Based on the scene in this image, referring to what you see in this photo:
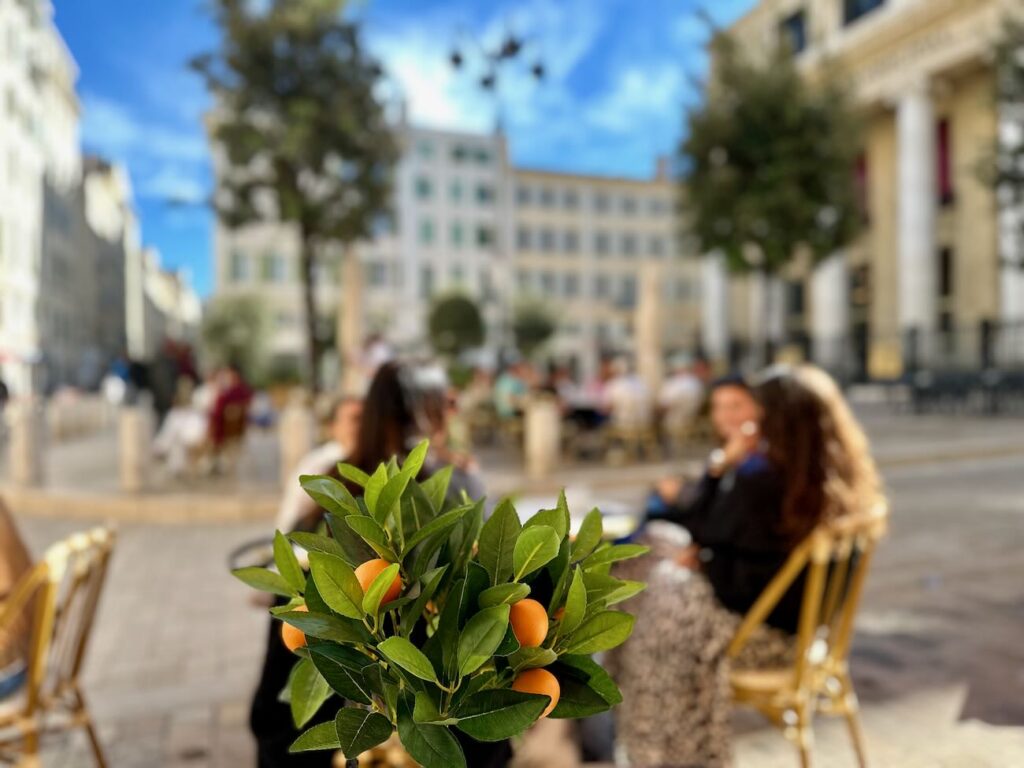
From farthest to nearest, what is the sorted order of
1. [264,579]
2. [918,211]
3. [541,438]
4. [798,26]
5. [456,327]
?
[456,327] → [798,26] → [918,211] → [541,438] → [264,579]

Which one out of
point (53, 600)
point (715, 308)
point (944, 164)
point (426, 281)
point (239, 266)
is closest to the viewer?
point (53, 600)

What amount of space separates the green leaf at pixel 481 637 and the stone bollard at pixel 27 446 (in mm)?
9951

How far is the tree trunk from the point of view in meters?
15.3

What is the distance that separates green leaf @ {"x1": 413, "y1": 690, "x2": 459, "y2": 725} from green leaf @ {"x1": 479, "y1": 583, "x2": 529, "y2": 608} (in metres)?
0.11

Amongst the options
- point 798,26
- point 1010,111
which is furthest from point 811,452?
point 798,26

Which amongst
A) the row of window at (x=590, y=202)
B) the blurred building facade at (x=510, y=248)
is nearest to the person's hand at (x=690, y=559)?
the blurred building facade at (x=510, y=248)

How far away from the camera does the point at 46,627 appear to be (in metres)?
2.12

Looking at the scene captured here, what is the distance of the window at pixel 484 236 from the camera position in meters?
54.2

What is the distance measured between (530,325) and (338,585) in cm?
4441

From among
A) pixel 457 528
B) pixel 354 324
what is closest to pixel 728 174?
pixel 354 324

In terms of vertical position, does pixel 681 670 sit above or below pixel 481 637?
below

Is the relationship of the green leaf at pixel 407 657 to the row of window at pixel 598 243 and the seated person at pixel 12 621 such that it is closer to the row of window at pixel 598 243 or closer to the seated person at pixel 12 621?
the seated person at pixel 12 621

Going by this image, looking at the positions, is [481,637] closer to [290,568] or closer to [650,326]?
[290,568]

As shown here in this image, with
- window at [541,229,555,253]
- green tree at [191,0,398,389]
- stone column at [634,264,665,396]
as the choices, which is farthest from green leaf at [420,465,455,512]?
window at [541,229,555,253]
